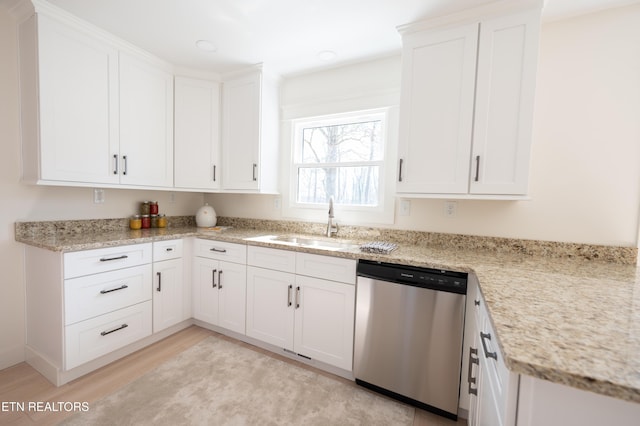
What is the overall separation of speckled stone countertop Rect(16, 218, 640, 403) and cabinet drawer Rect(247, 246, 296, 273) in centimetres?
10

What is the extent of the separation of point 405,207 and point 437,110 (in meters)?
0.81

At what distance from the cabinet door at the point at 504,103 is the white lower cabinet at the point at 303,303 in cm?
110

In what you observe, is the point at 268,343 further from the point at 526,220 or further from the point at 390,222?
the point at 526,220

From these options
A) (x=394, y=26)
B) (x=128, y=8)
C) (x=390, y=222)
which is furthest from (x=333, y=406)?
(x=128, y=8)

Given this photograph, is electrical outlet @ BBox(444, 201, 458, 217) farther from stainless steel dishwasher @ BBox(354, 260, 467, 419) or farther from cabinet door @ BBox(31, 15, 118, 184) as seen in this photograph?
cabinet door @ BBox(31, 15, 118, 184)

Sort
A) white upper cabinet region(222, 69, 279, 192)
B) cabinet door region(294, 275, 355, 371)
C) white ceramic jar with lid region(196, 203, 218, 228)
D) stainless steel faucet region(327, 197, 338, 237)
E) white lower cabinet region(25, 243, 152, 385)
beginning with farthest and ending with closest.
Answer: white ceramic jar with lid region(196, 203, 218, 228), white upper cabinet region(222, 69, 279, 192), stainless steel faucet region(327, 197, 338, 237), cabinet door region(294, 275, 355, 371), white lower cabinet region(25, 243, 152, 385)

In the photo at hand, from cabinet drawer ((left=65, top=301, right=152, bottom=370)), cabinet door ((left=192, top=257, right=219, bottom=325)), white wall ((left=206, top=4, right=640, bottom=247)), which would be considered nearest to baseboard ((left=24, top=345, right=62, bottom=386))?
cabinet drawer ((left=65, top=301, right=152, bottom=370))

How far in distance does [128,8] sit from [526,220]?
123 inches

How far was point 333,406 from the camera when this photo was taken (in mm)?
1690

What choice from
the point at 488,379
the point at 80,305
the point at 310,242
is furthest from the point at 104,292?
the point at 488,379

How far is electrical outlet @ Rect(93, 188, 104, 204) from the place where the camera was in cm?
241

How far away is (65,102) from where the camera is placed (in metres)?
1.91

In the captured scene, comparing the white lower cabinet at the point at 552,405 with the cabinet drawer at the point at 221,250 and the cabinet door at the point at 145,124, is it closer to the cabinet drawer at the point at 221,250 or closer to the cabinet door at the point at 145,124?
the cabinet drawer at the point at 221,250

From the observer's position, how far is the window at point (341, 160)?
8.10ft
